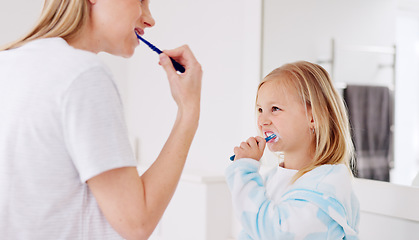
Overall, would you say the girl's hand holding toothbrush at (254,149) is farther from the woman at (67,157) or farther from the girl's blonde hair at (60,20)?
the girl's blonde hair at (60,20)

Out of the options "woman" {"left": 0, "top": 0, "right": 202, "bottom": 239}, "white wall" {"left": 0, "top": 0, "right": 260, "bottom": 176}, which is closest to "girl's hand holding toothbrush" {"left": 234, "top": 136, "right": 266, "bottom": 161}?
"woman" {"left": 0, "top": 0, "right": 202, "bottom": 239}

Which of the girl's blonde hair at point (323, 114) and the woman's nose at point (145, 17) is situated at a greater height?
the woman's nose at point (145, 17)

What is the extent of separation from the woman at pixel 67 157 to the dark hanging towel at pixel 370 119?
51.8 inches

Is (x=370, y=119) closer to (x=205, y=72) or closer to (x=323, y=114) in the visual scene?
(x=205, y=72)

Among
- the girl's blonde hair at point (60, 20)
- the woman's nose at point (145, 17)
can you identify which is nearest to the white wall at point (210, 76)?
the woman's nose at point (145, 17)

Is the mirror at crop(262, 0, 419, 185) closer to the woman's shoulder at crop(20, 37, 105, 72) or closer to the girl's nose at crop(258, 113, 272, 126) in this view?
the girl's nose at crop(258, 113, 272, 126)

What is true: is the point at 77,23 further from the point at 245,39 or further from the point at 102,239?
the point at 245,39

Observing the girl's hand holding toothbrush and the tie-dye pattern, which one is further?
the girl's hand holding toothbrush

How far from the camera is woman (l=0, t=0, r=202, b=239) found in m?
0.65

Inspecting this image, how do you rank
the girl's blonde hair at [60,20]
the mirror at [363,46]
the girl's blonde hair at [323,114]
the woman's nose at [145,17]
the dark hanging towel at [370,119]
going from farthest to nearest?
the dark hanging towel at [370,119]
the mirror at [363,46]
the girl's blonde hair at [323,114]
the woman's nose at [145,17]
the girl's blonde hair at [60,20]

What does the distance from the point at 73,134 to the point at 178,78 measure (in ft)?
0.77

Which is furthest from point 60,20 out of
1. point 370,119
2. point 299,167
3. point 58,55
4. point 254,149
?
point 370,119

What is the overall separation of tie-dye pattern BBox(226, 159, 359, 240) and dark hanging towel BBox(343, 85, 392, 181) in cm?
89

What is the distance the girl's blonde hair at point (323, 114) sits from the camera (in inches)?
40.8
